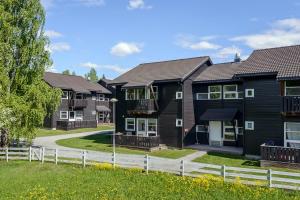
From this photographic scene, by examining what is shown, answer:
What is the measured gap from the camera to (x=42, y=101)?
24.9 meters

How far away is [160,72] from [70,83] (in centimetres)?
2173

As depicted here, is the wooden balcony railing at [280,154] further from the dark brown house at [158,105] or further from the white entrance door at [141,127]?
the white entrance door at [141,127]

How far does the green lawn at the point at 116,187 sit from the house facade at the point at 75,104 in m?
24.2

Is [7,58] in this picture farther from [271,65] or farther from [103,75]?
[103,75]

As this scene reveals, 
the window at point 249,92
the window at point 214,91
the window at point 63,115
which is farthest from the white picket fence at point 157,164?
the window at point 63,115

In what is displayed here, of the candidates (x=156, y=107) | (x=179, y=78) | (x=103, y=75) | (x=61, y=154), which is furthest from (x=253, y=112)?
(x=103, y=75)

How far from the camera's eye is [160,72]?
32.3 m

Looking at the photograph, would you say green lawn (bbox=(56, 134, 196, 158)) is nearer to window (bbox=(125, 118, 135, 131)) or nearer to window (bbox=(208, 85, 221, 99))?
window (bbox=(125, 118, 135, 131))

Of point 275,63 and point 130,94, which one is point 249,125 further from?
point 130,94

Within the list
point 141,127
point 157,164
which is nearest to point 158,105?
point 141,127

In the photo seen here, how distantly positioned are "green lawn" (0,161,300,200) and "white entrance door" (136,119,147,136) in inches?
478

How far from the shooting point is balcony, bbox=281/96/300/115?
70.7 ft

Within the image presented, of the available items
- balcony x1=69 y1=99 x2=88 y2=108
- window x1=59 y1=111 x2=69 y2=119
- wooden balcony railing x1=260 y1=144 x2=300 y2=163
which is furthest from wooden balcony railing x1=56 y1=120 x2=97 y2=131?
wooden balcony railing x1=260 y1=144 x2=300 y2=163

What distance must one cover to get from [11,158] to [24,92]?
536 centimetres
